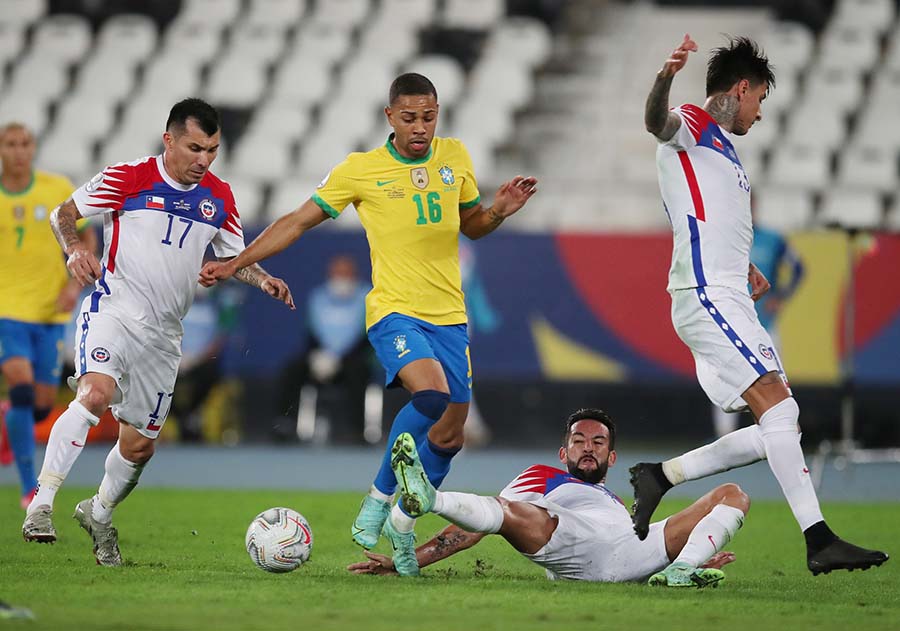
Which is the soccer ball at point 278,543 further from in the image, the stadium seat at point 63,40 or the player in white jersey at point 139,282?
→ the stadium seat at point 63,40

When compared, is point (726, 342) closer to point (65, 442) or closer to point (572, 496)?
point (572, 496)

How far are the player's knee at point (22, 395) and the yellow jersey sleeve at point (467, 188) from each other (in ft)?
13.3

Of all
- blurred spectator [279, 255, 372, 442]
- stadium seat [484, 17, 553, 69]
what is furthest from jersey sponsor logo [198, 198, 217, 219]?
stadium seat [484, 17, 553, 69]

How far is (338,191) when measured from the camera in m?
7.71

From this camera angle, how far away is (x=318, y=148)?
795 inches

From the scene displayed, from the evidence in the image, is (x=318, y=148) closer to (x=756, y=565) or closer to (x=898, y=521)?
(x=898, y=521)

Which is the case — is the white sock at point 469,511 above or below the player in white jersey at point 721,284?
below

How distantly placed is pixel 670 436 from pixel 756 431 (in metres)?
10.1

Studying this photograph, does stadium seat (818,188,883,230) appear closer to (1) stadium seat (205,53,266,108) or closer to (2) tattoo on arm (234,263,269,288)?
(1) stadium seat (205,53,266,108)

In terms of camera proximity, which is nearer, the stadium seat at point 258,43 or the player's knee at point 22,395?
the player's knee at point 22,395

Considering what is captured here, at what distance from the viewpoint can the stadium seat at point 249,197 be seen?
19141mm

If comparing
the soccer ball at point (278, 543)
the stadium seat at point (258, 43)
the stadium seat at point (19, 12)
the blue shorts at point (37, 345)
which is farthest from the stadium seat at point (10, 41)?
the soccer ball at point (278, 543)

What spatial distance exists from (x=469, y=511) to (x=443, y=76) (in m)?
14.8

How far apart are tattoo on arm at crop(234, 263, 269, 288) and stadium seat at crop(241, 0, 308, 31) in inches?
605
